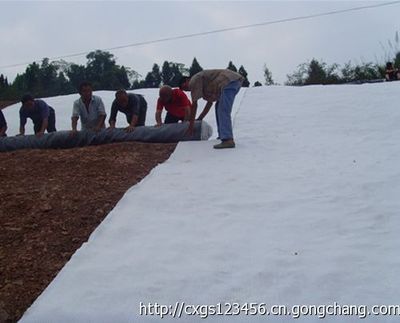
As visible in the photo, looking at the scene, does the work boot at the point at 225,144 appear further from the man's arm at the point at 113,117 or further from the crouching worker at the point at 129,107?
the man's arm at the point at 113,117

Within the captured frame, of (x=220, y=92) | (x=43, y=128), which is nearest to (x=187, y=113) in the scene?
(x=220, y=92)

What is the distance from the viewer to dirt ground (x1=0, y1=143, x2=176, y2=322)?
2.67 metres

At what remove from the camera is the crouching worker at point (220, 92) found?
16.6 ft

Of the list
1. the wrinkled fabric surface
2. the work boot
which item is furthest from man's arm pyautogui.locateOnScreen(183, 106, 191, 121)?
the work boot

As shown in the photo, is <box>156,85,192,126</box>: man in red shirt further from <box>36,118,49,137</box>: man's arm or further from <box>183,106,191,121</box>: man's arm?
<box>36,118,49,137</box>: man's arm

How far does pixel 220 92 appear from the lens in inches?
203

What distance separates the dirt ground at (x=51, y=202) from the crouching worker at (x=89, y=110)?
2.50ft

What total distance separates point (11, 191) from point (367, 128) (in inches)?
166

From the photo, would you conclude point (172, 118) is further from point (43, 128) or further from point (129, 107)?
point (43, 128)

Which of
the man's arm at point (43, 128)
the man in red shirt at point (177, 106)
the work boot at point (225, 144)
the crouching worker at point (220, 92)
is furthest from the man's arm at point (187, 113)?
the man's arm at point (43, 128)

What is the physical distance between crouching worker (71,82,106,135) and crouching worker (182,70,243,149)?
4.47ft

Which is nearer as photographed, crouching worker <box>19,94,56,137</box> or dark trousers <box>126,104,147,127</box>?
dark trousers <box>126,104,147,127</box>

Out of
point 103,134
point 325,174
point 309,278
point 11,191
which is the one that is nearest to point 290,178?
point 325,174

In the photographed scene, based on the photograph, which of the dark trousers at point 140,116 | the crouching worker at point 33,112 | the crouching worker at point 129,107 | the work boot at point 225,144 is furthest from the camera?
the crouching worker at point 33,112
